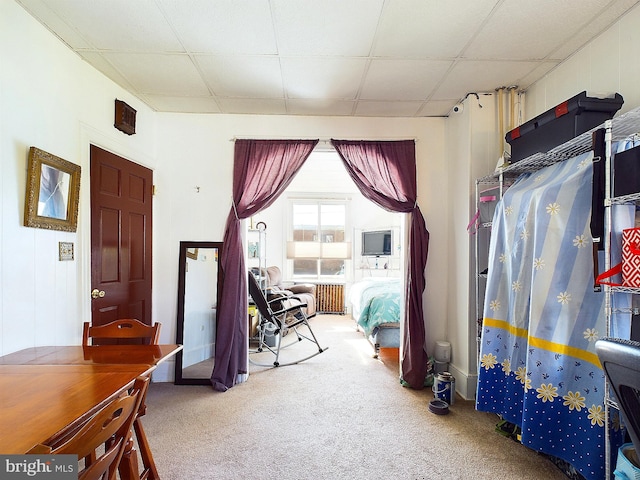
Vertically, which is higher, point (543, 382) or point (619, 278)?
point (619, 278)

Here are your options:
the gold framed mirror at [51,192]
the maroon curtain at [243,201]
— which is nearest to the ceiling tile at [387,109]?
the maroon curtain at [243,201]

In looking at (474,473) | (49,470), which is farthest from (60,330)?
(474,473)

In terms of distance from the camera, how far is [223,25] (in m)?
1.97

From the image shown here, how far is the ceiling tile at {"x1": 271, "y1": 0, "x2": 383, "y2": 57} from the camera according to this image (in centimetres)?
180

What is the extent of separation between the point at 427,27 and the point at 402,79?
60 centimetres

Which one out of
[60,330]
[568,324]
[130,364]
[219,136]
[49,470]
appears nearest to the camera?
[49,470]

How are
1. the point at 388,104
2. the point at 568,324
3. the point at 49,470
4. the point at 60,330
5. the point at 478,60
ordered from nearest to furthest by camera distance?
the point at 49,470 < the point at 568,324 < the point at 60,330 < the point at 478,60 < the point at 388,104

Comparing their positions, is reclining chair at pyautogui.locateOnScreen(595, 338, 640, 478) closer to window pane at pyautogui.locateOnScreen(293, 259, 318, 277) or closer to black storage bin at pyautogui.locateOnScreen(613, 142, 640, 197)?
black storage bin at pyautogui.locateOnScreen(613, 142, 640, 197)

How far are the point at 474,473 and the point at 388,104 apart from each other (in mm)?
2757

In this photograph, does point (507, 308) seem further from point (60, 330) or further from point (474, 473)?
point (60, 330)

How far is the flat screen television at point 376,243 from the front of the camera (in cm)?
623

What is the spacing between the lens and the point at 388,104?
3008mm

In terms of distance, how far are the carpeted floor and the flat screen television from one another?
3213mm

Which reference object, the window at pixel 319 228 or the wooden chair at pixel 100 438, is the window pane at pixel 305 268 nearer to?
the window at pixel 319 228
